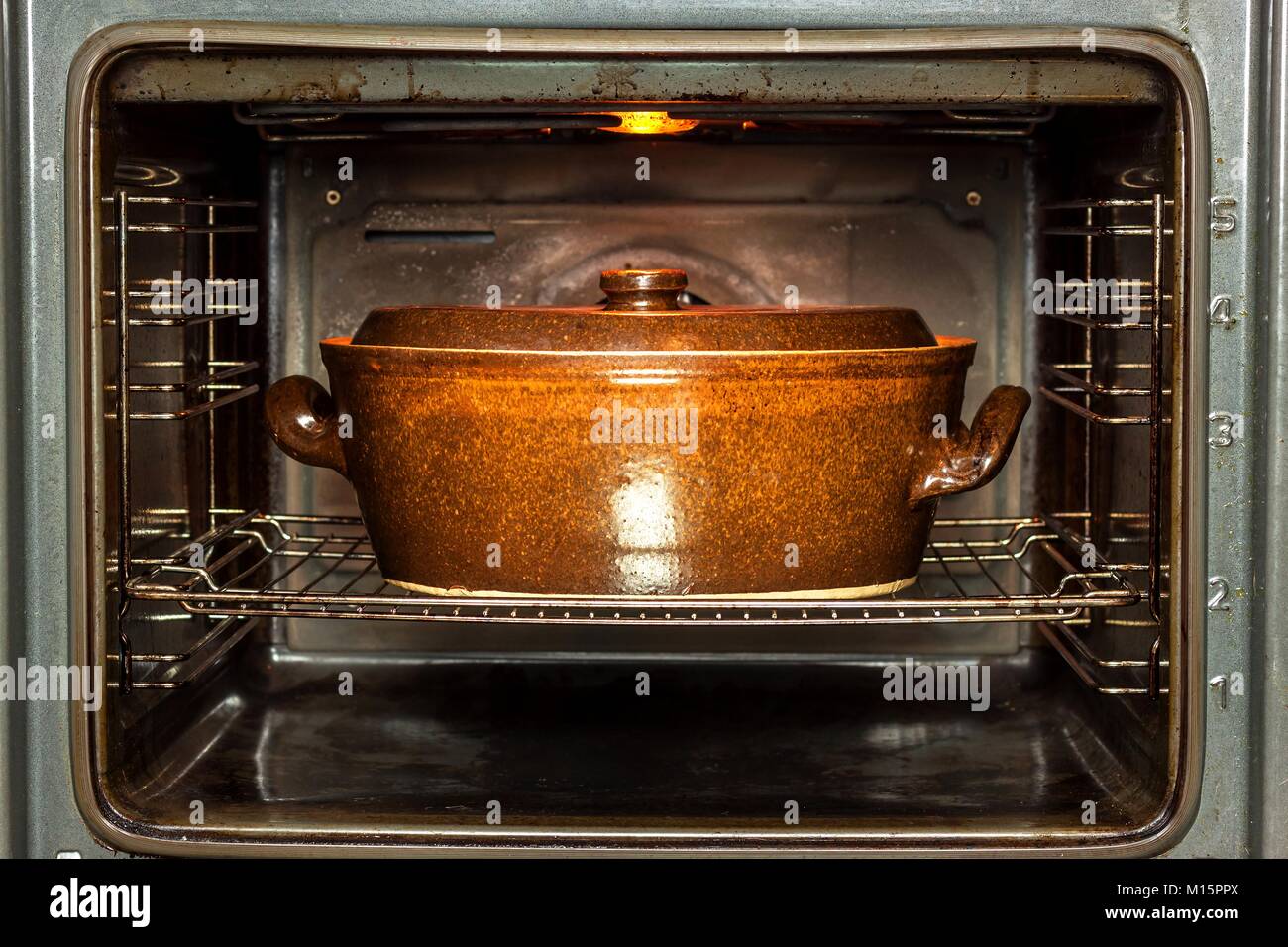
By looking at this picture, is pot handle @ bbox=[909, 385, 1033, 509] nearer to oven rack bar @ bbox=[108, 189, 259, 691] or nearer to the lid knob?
the lid knob

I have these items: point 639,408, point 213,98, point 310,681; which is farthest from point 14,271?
point 310,681

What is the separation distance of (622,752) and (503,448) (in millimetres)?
324

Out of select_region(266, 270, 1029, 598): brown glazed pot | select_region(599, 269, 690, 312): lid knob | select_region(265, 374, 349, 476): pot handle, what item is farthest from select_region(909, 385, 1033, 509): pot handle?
select_region(265, 374, 349, 476): pot handle

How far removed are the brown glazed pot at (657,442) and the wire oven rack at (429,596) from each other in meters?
0.03

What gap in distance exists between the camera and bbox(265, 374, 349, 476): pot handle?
1.10 m

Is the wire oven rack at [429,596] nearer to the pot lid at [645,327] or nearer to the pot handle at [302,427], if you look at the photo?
the pot handle at [302,427]

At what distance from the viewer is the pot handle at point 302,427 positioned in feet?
3.62

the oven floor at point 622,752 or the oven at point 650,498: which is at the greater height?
the oven at point 650,498

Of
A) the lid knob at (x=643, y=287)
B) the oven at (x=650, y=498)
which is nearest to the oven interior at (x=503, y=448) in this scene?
the oven at (x=650, y=498)

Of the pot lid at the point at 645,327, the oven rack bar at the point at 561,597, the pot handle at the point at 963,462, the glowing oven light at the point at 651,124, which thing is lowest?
the oven rack bar at the point at 561,597

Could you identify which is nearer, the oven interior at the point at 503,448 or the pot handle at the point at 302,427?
the oven interior at the point at 503,448

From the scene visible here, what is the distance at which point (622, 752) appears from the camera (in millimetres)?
1223

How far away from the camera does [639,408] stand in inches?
38.7

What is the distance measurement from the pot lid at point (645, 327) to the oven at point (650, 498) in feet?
0.44
